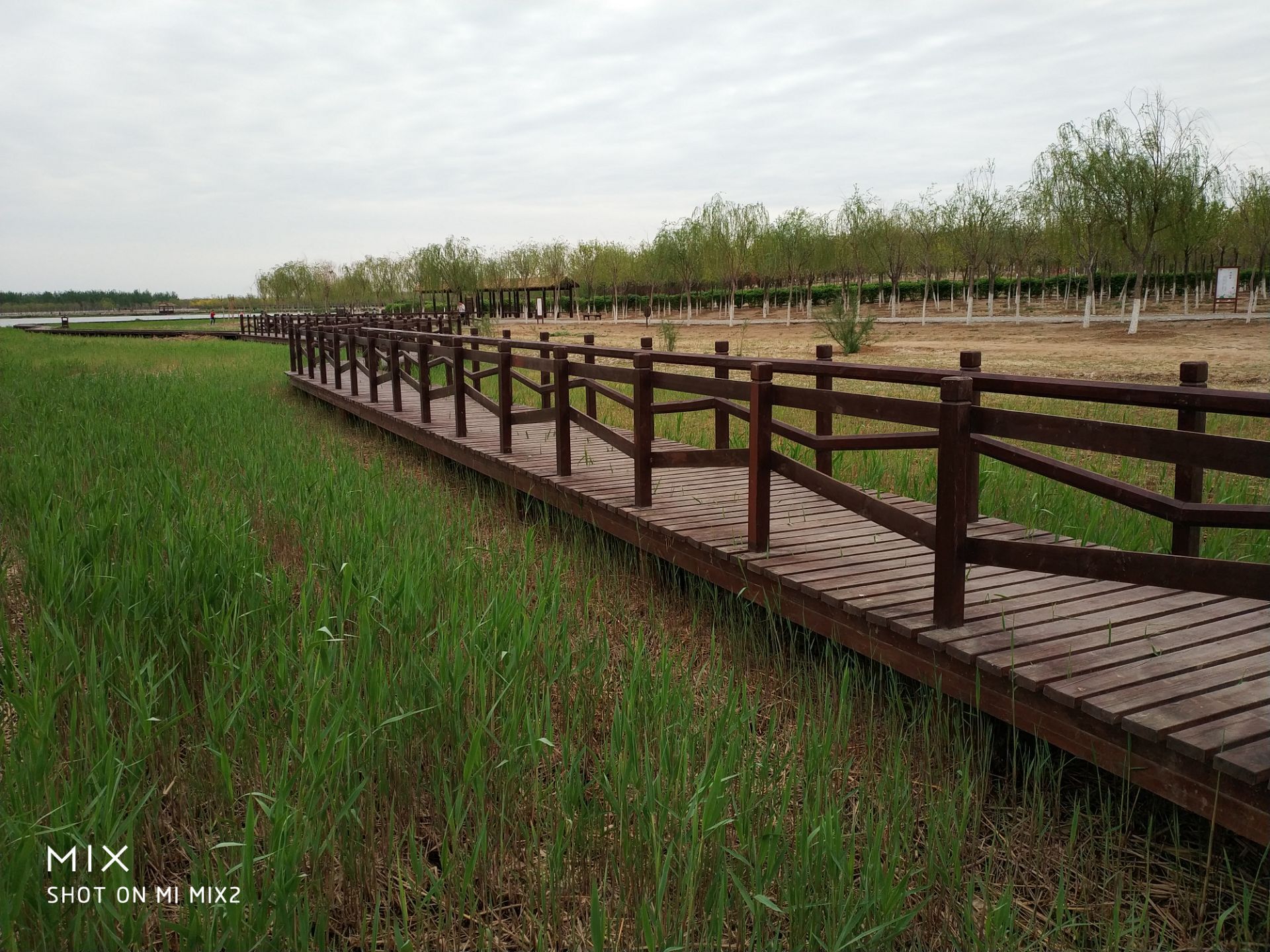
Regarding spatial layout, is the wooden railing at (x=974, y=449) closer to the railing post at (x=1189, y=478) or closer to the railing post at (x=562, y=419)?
the railing post at (x=1189, y=478)

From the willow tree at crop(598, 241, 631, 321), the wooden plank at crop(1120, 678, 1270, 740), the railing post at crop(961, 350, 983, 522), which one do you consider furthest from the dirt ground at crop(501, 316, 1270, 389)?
the willow tree at crop(598, 241, 631, 321)

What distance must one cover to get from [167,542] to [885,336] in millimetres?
29906

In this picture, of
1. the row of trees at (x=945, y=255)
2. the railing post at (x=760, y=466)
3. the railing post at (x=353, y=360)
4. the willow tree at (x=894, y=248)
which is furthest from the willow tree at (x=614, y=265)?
the railing post at (x=760, y=466)

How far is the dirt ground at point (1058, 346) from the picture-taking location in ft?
61.6

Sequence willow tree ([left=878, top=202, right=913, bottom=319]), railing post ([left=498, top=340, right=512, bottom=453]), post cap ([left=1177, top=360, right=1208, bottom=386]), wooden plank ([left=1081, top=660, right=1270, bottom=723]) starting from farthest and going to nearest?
willow tree ([left=878, top=202, right=913, bottom=319])
railing post ([left=498, top=340, right=512, bottom=453])
post cap ([left=1177, top=360, right=1208, bottom=386])
wooden plank ([left=1081, top=660, right=1270, bottom=723])

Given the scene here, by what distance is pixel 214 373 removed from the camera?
18.0 m

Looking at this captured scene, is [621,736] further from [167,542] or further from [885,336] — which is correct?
[885,336]

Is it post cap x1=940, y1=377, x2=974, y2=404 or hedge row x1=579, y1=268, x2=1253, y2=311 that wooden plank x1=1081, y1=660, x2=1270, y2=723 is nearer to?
post cap x1=940, y1=377, x2=974, y2=404

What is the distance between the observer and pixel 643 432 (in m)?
5.37

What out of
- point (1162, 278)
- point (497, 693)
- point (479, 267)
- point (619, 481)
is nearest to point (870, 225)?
point (1162, 278)

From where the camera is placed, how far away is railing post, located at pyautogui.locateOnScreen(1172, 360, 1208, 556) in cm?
383

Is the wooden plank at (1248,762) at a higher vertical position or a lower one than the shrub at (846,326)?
lower

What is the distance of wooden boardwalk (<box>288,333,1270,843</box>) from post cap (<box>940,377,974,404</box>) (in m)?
0.47

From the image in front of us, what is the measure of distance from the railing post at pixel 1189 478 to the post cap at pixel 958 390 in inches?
44.8
